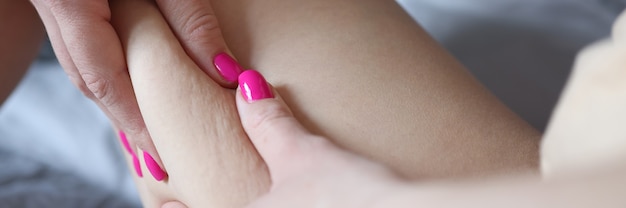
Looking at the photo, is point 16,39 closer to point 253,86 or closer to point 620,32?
point 253,86

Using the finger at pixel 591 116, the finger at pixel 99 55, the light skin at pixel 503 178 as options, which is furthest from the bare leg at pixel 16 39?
the finger at pixel 591 116

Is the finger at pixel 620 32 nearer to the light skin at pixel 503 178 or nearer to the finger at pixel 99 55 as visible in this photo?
the light skin at pixel 503 178

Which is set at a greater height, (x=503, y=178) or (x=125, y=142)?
(x=503, y=178)

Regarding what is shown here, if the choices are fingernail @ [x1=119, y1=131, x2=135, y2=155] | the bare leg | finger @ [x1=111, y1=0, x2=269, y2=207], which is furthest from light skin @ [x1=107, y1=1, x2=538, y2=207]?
the bare leg

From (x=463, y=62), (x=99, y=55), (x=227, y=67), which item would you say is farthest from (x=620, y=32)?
(x=463, y=62)

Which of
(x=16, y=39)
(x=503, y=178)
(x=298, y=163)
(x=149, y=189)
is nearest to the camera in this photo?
(x=503, y=178)

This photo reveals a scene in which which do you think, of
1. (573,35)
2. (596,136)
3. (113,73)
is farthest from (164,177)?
(573,35)

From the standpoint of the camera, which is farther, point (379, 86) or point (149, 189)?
point (149, 189)

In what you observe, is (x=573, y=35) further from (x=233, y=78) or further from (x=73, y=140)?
(x=73, y=140)
